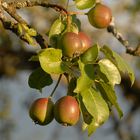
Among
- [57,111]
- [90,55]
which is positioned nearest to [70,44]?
[90,55]

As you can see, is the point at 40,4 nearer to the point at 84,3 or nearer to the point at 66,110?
the point at 84,3

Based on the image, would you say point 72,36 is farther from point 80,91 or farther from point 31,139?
point 31,139

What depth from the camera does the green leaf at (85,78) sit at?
44.3 inches

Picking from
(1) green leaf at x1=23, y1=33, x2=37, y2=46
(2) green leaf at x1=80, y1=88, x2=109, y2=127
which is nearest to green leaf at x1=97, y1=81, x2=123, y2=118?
(2) green leaf at x1=80, y1=88, x2=109, y2=127

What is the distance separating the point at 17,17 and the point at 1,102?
8.12 ft

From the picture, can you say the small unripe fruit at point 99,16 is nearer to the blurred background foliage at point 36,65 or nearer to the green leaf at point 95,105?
the green leaf at point 95,105

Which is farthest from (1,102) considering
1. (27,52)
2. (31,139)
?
(31,139)

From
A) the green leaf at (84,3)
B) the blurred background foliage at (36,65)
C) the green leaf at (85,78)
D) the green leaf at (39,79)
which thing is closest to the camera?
the green leaf at (85,78)

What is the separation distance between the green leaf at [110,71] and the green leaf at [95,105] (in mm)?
50

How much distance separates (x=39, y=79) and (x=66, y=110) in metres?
0.17

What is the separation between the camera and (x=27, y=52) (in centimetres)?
311

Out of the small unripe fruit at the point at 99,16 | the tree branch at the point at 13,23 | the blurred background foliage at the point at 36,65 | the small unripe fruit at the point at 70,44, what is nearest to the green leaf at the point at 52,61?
the small unripe fruit at the point at 70,44

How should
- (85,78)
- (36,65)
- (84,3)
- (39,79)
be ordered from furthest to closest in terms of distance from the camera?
(36,65) → (84,3) → (39,79) → (85,78)

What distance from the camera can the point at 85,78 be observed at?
1125 millimetres
